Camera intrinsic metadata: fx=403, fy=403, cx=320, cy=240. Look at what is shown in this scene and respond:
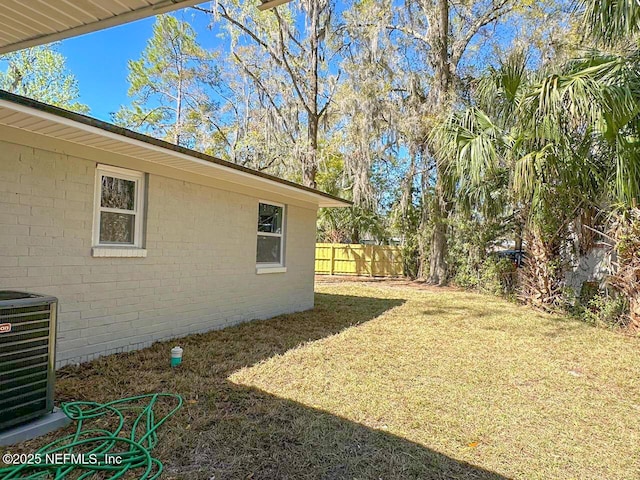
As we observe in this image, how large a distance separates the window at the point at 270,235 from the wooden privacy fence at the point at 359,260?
33.4 feet

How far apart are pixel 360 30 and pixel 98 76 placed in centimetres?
1458

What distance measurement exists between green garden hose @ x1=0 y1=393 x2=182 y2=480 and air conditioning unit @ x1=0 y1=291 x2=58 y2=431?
31 cm

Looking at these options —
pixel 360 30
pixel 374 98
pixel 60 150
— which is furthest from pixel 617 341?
pixel 360 30

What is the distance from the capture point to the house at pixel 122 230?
Result: 3764 mm

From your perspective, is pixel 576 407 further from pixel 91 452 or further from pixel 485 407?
pixel 91 452

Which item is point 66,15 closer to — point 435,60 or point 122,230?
point 122,230

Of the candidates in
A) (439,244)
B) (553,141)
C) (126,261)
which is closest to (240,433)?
(126,261)

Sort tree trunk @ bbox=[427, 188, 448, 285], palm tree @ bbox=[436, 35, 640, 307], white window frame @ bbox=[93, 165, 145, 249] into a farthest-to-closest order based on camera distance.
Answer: tree trunk @ bbox=[427, 188, 448, 285], palm tree @ bbox=[436, 35, 640, 307], white window frame @ bbox=[93, 165, 145, 249]

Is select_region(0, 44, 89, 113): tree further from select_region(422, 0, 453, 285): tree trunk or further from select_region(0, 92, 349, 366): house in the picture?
select_region(0, 92, 349, 366): house

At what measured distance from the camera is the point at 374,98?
1375 cm

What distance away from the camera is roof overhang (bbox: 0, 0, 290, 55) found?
2547 mm

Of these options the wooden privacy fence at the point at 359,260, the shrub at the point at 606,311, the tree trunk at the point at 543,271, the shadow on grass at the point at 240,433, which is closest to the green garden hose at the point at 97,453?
the shadow on grass at the point at 240,433

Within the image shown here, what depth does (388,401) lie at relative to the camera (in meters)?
3.67

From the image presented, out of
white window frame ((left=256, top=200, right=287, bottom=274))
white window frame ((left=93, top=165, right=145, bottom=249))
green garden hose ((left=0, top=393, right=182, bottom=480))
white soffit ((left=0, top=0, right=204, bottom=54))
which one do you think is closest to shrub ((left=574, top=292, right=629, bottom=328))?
white window frame ((left=256, top=200, right=287, bottom=274))
